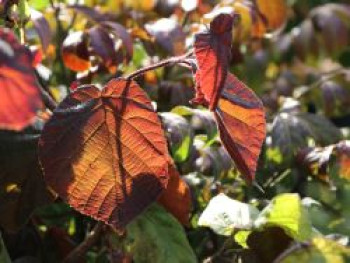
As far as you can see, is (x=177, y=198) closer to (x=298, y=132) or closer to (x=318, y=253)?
(x=318, y=253)

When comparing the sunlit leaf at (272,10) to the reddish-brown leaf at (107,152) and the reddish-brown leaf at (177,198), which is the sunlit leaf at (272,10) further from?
the reddish-brown leaf at (107,152)

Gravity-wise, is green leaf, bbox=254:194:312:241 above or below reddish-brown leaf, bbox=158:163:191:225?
above

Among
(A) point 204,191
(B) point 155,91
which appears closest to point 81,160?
(A) point 204,191

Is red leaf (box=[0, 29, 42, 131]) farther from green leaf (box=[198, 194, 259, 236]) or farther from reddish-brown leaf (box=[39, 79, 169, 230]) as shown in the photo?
green leaf (box=[198, 194, 259, 236])

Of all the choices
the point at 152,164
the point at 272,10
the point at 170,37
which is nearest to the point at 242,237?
the point at 152,164

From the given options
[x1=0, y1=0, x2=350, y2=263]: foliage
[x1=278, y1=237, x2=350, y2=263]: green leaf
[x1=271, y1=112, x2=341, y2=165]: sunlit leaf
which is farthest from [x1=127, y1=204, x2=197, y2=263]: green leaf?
[x1=271, y1=112, x2=341, y2=165]: sunlit leaf

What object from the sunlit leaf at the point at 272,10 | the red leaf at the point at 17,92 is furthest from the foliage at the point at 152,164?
the sunlit leaf at the point at 272,10
